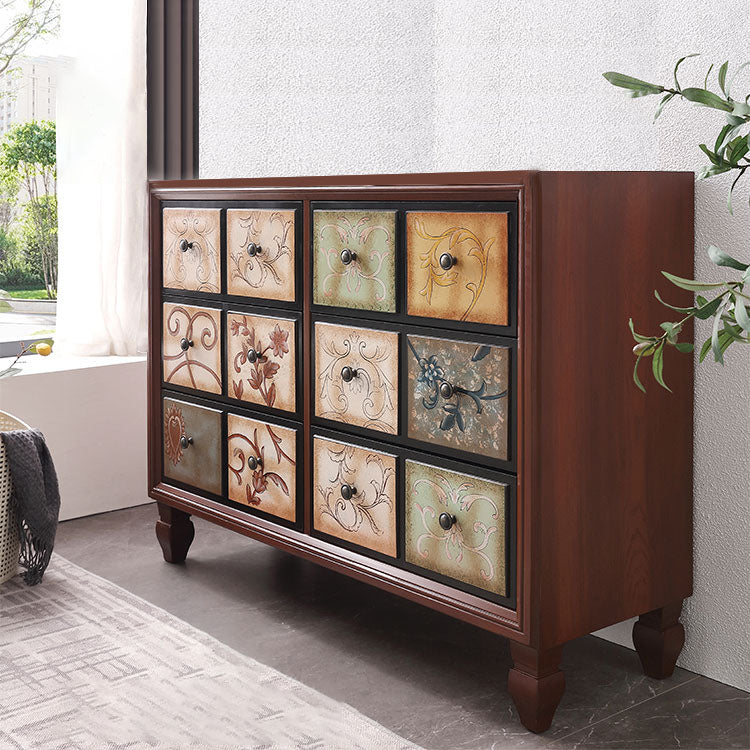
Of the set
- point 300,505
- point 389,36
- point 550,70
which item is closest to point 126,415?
point 300,505

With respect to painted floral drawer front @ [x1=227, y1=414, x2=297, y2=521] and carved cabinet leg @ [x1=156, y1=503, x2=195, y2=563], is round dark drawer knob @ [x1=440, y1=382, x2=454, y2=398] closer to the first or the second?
painted floral drawer front @ [x1=227, y1=414, x2=297, y2=521]

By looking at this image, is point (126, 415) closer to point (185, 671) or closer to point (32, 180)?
point (32, 180)

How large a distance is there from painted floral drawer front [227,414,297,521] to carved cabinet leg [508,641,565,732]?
0.69m

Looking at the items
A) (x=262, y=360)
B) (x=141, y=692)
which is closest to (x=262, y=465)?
(x=262, y=360)

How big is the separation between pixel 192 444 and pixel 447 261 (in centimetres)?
106

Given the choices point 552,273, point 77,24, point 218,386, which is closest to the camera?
point 552,273

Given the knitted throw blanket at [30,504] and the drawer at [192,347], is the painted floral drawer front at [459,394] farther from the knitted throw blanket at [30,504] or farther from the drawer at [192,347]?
the knitted throw blanket at [30,504]

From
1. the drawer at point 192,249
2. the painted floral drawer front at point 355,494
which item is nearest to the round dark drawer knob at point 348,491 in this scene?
the painted floral drawer front at point 355,494

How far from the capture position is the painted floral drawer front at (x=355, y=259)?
82.5 inches

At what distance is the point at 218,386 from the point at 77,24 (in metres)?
1.62

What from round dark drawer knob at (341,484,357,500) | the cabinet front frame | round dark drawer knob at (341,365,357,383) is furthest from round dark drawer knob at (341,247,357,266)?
round dark drawer knob at (341,484,357,500)

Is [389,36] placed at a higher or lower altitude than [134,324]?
higher

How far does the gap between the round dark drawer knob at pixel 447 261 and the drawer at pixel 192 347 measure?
2.65 feet

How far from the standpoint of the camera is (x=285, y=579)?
279 cm
